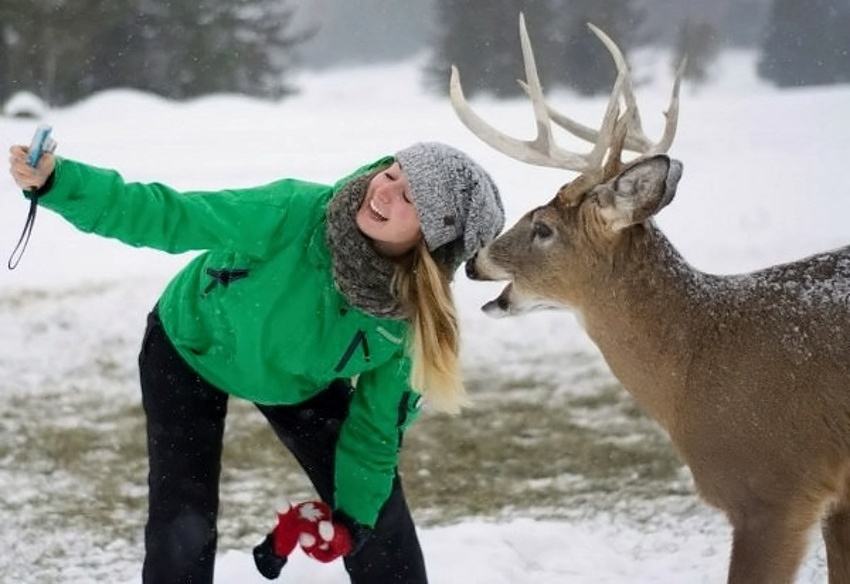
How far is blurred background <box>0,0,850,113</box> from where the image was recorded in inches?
809

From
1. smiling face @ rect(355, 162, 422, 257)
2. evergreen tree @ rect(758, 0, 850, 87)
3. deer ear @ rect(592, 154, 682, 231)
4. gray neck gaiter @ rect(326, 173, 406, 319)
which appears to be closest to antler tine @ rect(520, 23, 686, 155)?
deer ear @ rect(592, 154, 682, 231)

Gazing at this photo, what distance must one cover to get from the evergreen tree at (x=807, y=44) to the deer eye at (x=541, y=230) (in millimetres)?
18225

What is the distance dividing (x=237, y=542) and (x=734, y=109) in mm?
15596

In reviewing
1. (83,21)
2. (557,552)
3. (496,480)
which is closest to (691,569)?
(557,552)

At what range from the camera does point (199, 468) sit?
3762mm

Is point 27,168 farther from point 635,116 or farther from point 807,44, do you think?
point 807,44

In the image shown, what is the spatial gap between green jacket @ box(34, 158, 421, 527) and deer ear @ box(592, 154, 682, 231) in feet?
2.46

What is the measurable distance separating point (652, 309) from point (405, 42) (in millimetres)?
20619

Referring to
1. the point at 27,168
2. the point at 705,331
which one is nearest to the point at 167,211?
the point at 27,168

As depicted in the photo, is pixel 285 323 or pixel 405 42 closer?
pixel 285 323

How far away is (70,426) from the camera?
6.94m

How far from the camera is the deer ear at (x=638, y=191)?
12.0 feet

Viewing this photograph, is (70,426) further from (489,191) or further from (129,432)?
(489,191)

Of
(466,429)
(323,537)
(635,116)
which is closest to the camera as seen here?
(323,537)
